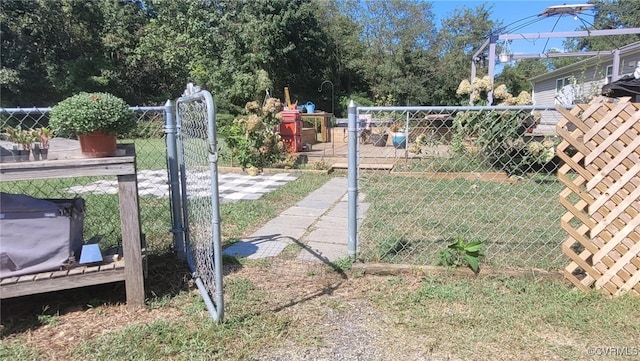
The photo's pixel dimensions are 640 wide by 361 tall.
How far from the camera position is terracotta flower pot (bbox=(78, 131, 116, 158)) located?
2.39 metres

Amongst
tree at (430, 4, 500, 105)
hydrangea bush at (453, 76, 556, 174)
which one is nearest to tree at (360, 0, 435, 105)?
tree at (430, 4, 500, 105)

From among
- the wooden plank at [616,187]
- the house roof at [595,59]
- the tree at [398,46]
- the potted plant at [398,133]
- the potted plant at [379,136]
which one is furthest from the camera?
the tree at [398,46]

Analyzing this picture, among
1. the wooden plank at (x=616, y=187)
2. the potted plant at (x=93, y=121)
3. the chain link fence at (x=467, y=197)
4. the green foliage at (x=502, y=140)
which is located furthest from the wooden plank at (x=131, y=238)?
the green foliage at (x=502, y=140)

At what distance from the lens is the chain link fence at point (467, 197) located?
3.54 m

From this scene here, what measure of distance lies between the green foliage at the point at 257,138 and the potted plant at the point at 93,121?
554 centimetres

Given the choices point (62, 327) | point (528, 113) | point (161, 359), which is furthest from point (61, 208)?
point (528, 113)

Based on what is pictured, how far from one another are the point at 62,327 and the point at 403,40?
88.1 feet

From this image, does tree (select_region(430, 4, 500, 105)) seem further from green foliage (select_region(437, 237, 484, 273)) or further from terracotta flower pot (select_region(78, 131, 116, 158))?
terracotta flower pot (select_region(78, 131, 116, 158))

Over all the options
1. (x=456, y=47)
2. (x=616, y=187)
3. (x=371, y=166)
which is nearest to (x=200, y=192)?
(x=616, y=187)

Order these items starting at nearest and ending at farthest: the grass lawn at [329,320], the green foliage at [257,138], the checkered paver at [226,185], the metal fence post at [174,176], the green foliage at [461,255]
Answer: the grass lawn at [329,320]
the green foliage at [461,255]
the metal fence post at [174,176]
the checkered paver at [226,185]
the green foliage at [257,138]

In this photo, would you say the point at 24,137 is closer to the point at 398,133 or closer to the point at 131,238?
the point at 131,238

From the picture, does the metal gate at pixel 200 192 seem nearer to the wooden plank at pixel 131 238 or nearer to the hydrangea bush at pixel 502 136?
the wooden plank at pixel 131 238

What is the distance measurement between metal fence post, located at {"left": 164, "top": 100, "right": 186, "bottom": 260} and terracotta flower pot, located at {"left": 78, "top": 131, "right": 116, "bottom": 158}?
779mm

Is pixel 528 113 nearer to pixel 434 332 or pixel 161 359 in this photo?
pixel 434 332
